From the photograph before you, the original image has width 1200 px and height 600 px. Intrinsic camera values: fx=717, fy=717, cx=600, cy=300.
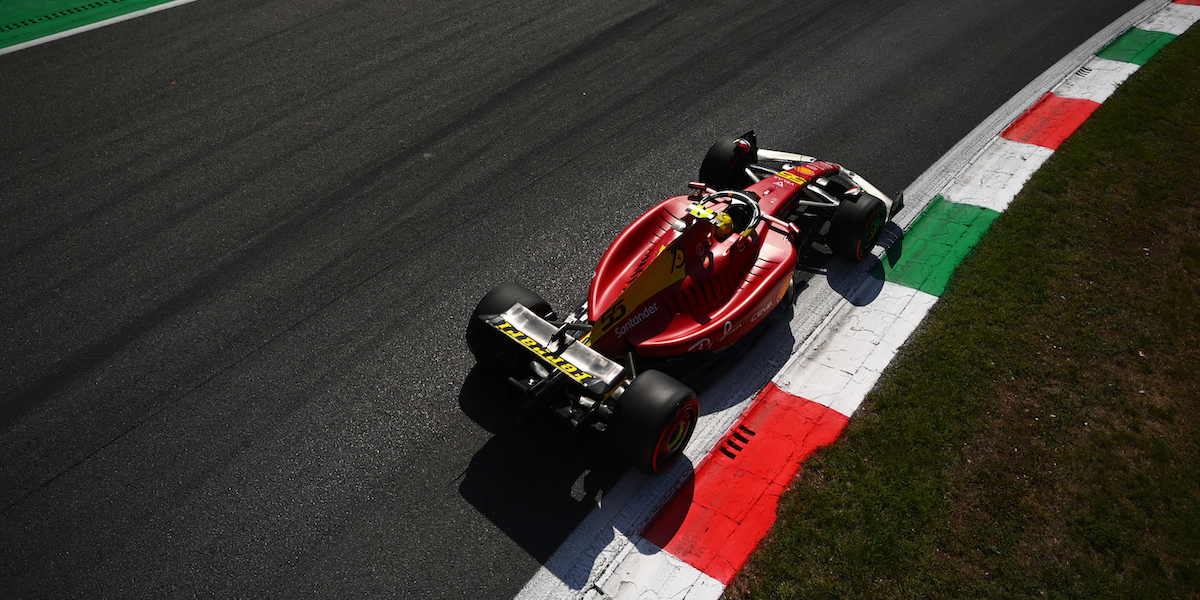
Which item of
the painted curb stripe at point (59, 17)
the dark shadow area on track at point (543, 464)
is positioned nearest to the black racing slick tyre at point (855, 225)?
the dark shadow area on track at point (543, 464)

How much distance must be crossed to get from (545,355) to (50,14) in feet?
41.1

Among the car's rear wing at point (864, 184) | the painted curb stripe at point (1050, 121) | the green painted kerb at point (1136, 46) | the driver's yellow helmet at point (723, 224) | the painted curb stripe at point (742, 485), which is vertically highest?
the driver's yellow helmet at point (723, 224)

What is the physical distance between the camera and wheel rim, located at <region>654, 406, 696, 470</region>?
197 inches

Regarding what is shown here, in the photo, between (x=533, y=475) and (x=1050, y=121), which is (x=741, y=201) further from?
(x=1050, y=121)

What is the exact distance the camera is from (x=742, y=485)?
5.30 metres

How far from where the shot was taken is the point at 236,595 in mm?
4723

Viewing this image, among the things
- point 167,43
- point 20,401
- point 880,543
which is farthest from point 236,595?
point 167,43

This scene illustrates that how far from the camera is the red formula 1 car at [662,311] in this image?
5.04 metres

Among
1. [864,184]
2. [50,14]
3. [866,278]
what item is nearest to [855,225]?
[866,278]

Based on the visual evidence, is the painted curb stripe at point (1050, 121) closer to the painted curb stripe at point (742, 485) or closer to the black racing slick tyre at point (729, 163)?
the black racing slick tyre at point (729, 163)

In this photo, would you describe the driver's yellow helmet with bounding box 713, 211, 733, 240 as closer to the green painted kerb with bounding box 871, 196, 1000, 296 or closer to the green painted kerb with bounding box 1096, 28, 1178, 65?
the green painted kerb with bounding box 871, 196, 1000, 296

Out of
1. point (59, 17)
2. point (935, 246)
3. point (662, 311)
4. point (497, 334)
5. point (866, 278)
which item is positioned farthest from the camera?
point (59, 17)

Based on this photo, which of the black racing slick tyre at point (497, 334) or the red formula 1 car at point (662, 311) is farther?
the black racing slick tyre at point (497, 334)

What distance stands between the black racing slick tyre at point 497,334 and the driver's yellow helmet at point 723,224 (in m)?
1.63
